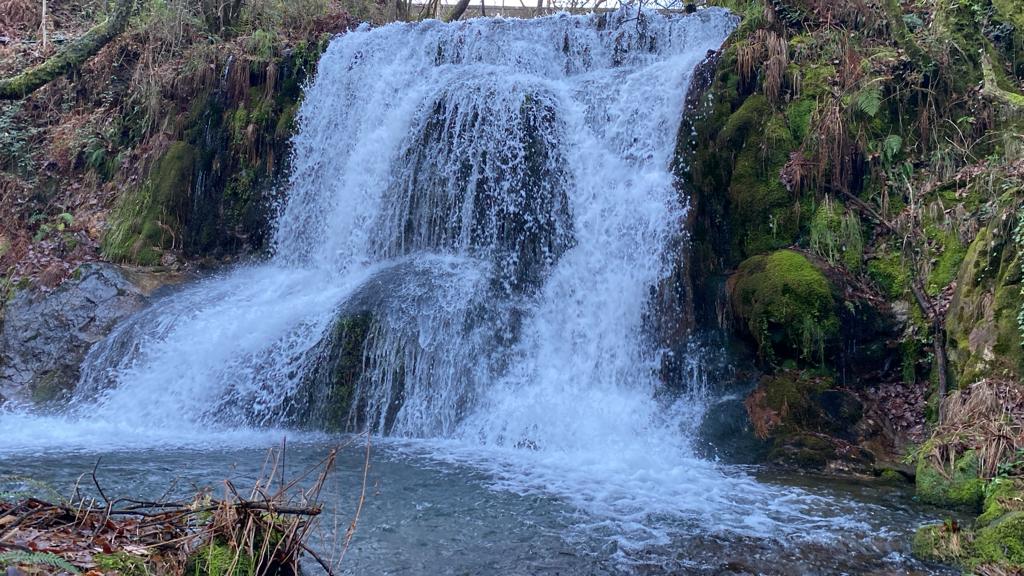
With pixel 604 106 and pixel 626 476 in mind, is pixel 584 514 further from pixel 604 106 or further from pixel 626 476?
pixel 604 106

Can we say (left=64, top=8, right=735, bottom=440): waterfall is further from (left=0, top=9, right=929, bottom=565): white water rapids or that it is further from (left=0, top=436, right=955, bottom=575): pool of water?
(left=0, top=436, right=955, bottom=575): pool of water

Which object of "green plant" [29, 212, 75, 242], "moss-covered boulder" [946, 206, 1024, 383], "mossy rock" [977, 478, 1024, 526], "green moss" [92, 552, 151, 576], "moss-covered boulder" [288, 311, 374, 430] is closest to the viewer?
"green moss" [92, 552, 151, 576]

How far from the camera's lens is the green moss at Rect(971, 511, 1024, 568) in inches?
172

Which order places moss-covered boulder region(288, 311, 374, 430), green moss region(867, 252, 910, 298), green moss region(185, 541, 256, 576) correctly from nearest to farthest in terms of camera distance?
green moss region(185, 541, 256, 576), green moss region(867, 252, 910, 298), moss-covered boulder region(288, 311, 374, 430)

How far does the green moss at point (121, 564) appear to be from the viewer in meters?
2.85

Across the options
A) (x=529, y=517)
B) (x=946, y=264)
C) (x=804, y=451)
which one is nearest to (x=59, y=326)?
(x=529, y=517)

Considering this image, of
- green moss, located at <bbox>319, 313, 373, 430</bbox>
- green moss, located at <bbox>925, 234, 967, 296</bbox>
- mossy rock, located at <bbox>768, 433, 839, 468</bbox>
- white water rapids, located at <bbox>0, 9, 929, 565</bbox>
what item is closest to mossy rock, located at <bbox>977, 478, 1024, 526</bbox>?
white water rapids, located at <bbox>0, 9, 929, 565</bbox>

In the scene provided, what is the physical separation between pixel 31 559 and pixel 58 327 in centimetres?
904

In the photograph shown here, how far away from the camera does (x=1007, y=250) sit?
6758mm

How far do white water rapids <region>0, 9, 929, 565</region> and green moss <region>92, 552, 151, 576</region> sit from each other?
3264 mm

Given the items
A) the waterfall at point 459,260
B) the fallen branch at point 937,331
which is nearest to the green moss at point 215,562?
the waterfall at point 459,260

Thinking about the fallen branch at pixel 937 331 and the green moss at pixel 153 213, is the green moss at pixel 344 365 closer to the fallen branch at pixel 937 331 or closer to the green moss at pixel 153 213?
the green moss at pixel 153 213

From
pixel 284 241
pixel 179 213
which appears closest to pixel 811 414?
pixel 284 241

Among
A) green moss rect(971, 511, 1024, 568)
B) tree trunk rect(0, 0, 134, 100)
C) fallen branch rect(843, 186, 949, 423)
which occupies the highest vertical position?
tree trunk rect(0, 0, 134, 100)
